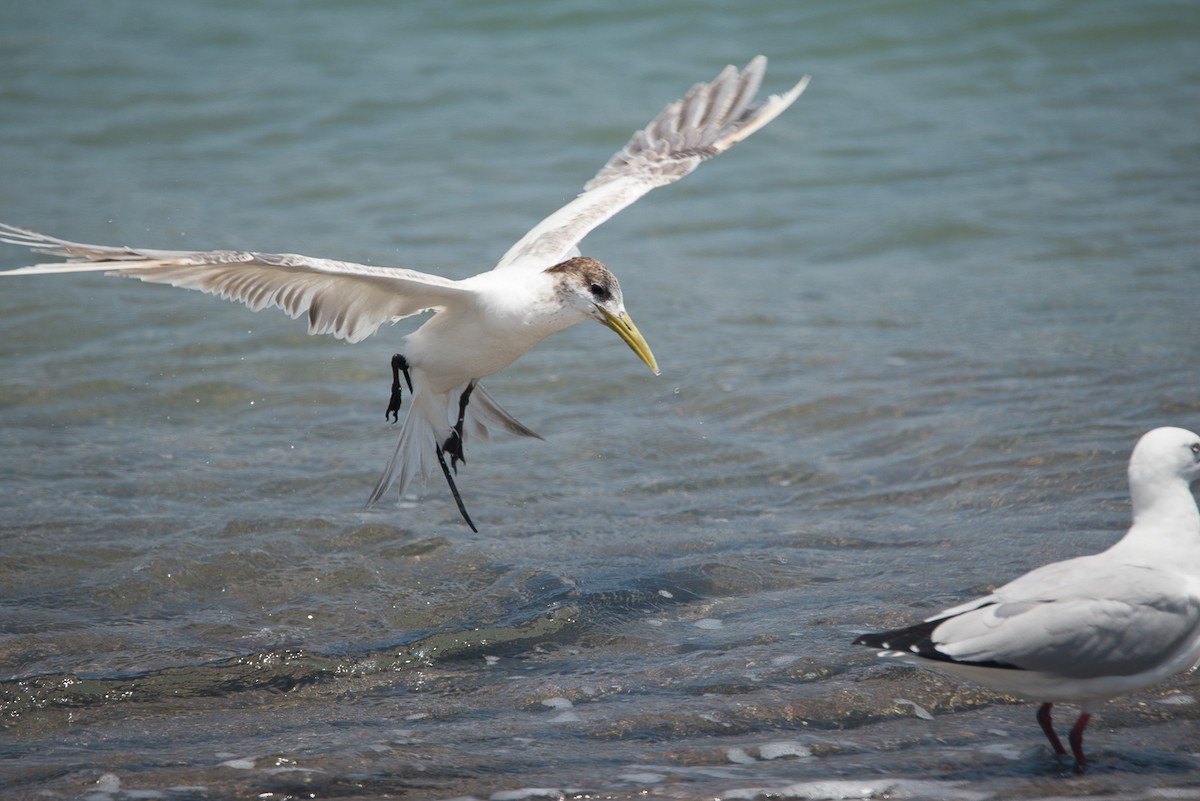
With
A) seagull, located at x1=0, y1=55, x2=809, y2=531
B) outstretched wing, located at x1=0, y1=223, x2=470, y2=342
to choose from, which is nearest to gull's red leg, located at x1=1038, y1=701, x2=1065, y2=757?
seagull, located at x1=0, y1=55, x2=809, y2=531

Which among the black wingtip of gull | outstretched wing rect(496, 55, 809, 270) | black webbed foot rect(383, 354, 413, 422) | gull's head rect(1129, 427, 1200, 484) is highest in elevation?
outstretched wing rect(496, 55, 809, 270)

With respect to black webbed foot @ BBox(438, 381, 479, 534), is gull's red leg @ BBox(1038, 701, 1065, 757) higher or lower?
lower

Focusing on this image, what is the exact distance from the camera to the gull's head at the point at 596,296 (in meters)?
5.36

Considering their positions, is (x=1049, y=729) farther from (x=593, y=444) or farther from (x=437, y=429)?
(x=593, y=444)

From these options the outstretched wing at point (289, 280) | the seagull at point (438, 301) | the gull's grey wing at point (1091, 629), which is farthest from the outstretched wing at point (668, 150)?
the gull's grey wing at point (1091, 629)

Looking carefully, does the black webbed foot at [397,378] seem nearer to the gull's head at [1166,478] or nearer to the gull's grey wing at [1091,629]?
the gull's grey wing at [1091,629]

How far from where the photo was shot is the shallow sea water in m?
4.09

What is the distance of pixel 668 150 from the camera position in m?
7.62

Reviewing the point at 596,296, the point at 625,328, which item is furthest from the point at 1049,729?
the point at 596,296

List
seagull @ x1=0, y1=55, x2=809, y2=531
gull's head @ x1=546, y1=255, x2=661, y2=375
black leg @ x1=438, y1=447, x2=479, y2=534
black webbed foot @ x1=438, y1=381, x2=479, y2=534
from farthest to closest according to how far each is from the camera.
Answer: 1. black webbed foot @ x1=438, y1=381, x2=479, y2=534
2. black leg @ x1=438, y1=447, x2=479, y2=534
3. gull's head @ x1=546, y1=255, x2=661, y2=375
4. seagull @ x1=0, y1=55, x2=809, y2=531

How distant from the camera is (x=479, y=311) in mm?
5613

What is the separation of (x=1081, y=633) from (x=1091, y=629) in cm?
3

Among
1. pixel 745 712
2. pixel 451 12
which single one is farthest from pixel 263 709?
pixel 451 12

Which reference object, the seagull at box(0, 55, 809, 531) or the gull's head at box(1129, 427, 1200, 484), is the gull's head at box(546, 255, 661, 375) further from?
the gull's head at box(1129, 427, 1200, 484)
